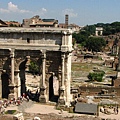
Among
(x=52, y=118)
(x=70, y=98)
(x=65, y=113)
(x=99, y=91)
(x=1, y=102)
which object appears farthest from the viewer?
(x=99, y=91)

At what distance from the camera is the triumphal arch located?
27391 mm

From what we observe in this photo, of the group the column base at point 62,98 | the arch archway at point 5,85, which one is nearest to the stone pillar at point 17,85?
the arch archway at point 5,85

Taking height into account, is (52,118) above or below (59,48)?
below

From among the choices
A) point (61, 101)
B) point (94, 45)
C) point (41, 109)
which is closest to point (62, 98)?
point (61, 101)

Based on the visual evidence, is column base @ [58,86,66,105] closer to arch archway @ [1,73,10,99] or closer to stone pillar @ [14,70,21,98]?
stone pillar @ [14,70,21,98]

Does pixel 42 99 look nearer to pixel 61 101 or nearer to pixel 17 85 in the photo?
pixel 61 101

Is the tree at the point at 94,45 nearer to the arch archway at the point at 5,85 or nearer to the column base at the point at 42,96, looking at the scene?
the arch archway at the point at 5,85

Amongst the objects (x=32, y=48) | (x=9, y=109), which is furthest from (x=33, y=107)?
(x=32, y=48)

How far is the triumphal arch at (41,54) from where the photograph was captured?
1078 inches

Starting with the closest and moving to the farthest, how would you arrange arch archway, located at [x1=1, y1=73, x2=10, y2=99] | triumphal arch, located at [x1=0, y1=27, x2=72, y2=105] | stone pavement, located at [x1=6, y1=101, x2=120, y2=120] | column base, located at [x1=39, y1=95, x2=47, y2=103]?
stone pavement, located at [x1=6, y1=101, x2=120, y2=120]
triumphal arch, located at [x1=0, y1=27, x2=72, y2=105]
column base, located at [x1=39, y1=95, x2=47, y2=103]
arch archway, located at [x1=1, y1=73, x2=10, y2=99]

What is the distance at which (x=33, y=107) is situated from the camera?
87.3 ft

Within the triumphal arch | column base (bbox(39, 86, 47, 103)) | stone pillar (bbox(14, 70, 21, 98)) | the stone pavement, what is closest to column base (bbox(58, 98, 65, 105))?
the triumphal arch

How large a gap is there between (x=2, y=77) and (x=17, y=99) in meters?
3.12

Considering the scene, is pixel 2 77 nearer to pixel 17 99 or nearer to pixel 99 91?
pixel 17 99
